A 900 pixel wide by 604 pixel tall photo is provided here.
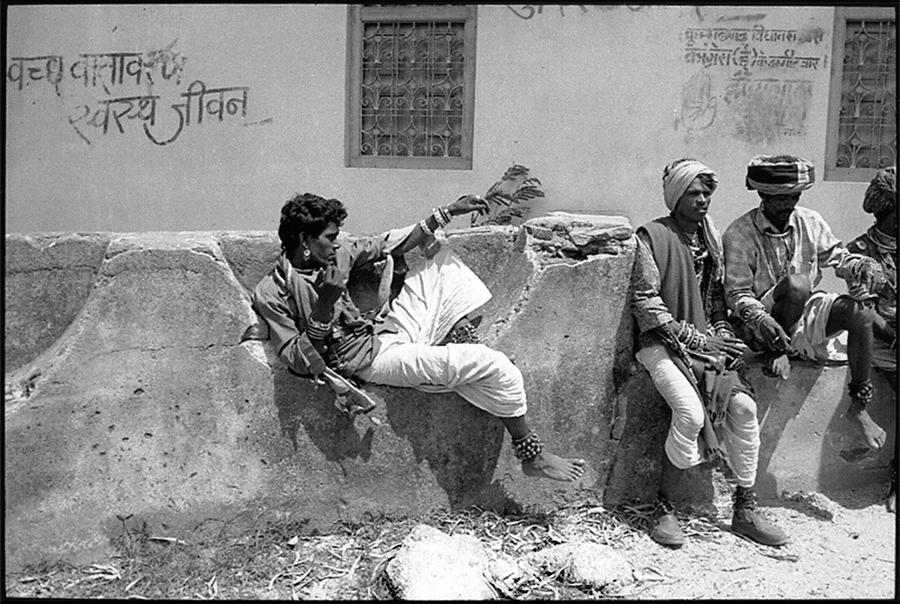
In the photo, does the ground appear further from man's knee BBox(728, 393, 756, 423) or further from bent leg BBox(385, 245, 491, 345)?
bent leg BBox(385, 245, 491, 345)

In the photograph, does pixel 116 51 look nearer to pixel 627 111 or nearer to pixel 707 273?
pixel 627 111

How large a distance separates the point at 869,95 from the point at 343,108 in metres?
4.15

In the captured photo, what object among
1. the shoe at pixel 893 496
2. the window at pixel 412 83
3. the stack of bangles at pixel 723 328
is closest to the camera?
the stack of bangles at pixel 723 328

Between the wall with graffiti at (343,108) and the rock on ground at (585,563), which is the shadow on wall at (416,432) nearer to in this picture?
the rock on ground at (585,563)

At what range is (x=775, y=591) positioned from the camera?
3.08 meters

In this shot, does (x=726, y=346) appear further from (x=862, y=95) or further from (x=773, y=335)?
(x=862, y=95)

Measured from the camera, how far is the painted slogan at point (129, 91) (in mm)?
6242

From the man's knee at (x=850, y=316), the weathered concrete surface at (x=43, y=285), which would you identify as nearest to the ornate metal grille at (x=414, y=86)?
the weathered concrete surface at (x=43, y=285)

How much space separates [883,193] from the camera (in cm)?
361

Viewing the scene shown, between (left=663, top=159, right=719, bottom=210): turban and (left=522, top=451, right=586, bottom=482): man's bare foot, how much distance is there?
Answer: 1.26 metres

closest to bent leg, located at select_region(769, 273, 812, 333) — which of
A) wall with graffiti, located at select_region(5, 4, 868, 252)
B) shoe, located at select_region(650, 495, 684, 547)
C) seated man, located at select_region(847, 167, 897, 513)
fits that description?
seated man, located at select_region(847, 167, 897, 513)

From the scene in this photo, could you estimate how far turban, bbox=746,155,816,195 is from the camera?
347cm

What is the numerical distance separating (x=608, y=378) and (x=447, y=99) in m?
3.27

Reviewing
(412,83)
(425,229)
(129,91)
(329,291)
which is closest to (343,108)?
(412,83)
